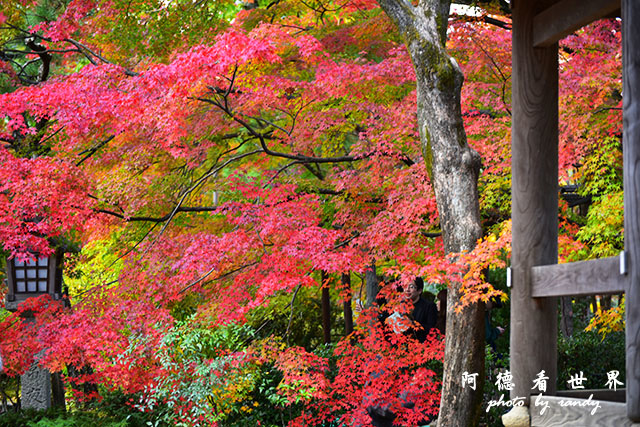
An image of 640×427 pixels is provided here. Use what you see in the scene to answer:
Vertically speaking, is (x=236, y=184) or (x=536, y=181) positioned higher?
(x=236, y=184)

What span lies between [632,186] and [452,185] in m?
3.08

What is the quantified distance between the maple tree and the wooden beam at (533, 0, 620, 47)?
1985mm

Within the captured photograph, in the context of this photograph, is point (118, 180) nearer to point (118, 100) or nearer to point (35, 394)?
point (118, 100)

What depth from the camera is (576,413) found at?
340 centimetres

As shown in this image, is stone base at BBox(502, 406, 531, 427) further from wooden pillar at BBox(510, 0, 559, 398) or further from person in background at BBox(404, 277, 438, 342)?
person in background at BBox(404, 277, 438, 342)

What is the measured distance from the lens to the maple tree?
23.1 ft

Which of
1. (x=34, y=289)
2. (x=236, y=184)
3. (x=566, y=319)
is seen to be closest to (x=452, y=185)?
(x=236, y=184)

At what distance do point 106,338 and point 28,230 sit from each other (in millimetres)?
1783

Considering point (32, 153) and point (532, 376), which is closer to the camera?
point (532, 376)

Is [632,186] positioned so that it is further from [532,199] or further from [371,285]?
[371,285]

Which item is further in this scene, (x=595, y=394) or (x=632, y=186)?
(x=595, y=394)

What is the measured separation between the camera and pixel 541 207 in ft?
13.2

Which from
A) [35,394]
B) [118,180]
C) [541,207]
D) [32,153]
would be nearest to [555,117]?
[541,207]

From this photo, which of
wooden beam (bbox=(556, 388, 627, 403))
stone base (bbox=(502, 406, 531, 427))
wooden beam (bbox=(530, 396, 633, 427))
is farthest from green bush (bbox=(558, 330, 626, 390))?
wooden beam (bbox=(530, 396, 633, 427))
